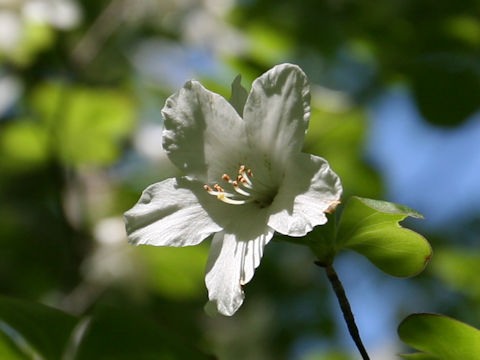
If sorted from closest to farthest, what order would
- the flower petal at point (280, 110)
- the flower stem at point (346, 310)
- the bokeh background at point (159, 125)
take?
1. the flower stem at point (346, 310)
2. the flower petal at point (280, 110)
3. the bokeh background at point (159, 125)

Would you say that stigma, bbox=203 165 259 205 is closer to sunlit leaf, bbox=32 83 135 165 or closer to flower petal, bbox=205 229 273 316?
flower petal, bbox=205 229 273 316

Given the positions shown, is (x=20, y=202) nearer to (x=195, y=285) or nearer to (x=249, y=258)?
(x=195, y=285)

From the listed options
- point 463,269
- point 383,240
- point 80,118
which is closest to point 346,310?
point 383,240

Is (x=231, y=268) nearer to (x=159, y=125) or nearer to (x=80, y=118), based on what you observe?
(x=80, y=118)

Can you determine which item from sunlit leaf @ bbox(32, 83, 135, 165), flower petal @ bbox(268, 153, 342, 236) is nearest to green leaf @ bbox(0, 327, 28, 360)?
flower petal @ bbox(268, 153, 342, 236)

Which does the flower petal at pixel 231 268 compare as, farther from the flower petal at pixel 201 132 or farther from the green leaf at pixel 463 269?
the green leaf at pixel 463 269

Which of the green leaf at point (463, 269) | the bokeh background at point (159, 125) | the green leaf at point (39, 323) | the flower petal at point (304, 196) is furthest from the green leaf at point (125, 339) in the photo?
the green leaf at point (463, 269)
